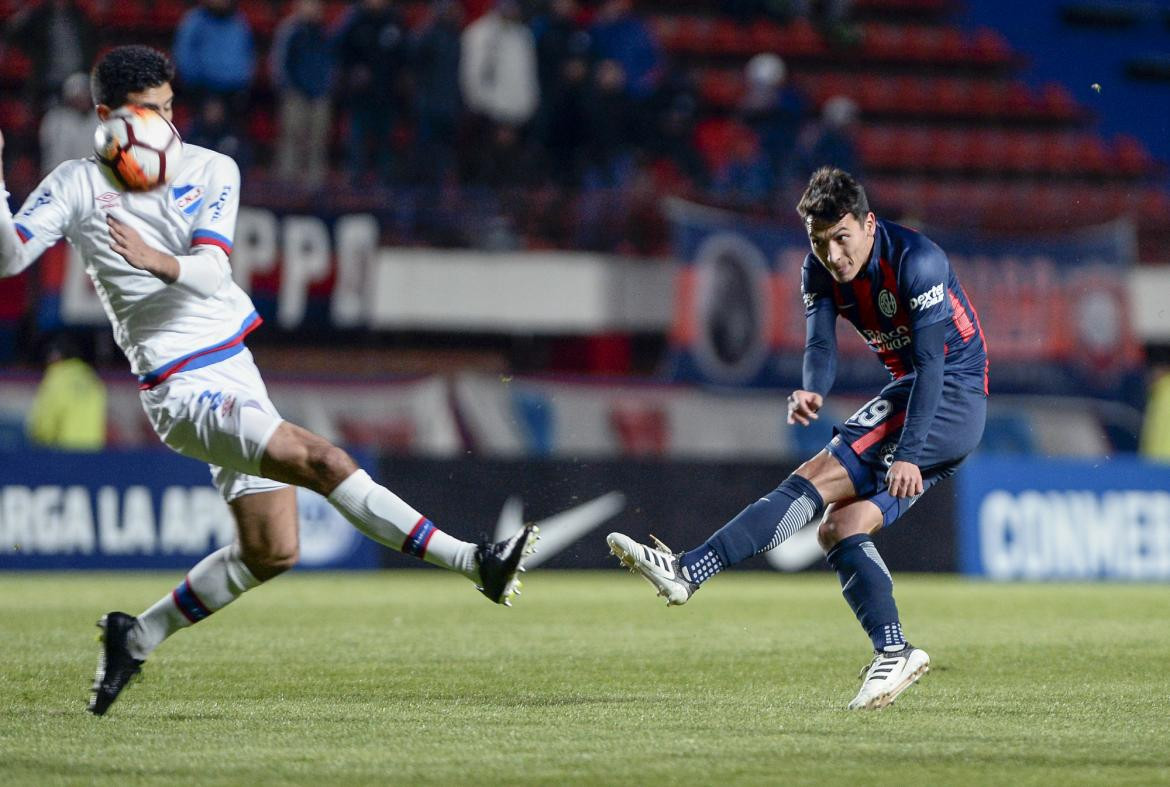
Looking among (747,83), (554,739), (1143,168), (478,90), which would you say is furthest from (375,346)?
(554,739)

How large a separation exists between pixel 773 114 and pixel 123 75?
12.7 m

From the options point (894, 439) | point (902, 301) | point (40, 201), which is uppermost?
point (40, 201)

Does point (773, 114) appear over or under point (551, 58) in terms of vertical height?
under

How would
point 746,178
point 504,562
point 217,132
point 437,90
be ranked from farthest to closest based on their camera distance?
1. point 746,178
2. point 437,90
3. point 217,132
4. point 504,562

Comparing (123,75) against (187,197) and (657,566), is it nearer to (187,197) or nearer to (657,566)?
(187,197)

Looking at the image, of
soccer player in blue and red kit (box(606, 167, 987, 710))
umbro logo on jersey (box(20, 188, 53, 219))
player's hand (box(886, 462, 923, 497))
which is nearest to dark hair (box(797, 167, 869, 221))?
soccer player in blue and red kit (box(606, 167, 987, 710))

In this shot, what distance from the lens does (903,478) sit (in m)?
5.92

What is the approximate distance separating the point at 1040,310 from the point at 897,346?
1218 cm

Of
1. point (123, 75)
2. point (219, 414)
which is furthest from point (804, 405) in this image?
point (123, 75)

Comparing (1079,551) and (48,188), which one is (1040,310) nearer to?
(1079,551)

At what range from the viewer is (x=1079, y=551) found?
48.8 feet

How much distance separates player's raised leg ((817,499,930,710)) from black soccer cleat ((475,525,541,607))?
1.30 metres

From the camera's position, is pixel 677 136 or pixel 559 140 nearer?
pixel 559 140

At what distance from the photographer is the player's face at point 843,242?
19.7 feet
